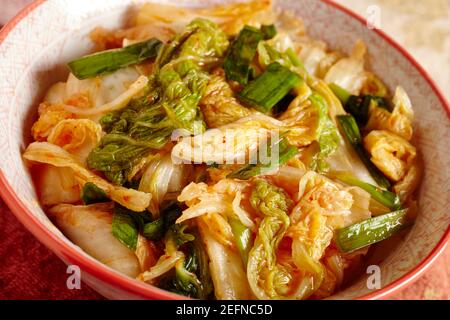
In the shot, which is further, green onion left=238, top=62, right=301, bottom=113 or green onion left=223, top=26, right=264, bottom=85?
green onion left=223, top=26, right=264, bottom=85

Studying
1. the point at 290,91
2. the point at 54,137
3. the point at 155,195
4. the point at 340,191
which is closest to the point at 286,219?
the point at 340,191

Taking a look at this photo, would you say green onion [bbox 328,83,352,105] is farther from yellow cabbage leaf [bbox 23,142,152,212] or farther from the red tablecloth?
yellow cabbage leaf [bbox 23,142,152,212]

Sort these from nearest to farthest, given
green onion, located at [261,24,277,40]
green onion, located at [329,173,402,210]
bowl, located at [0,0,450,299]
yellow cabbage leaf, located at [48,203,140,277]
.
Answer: bowl, located at [0,0,450,299]
yellow cabbage leaf, located at [48,203,140,277]
green onion, located at [329,173,402,210]
green onion, located at [261,24,277,40]

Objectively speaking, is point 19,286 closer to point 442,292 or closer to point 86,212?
point 86,212

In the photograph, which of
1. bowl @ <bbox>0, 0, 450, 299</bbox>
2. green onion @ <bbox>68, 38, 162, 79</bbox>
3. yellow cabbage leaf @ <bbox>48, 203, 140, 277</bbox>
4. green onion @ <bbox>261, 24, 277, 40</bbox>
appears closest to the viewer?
bowl @ <bbox>0, 0, 450, 299</bbox>

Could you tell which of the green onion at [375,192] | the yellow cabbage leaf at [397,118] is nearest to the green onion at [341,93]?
the yellow cabbage leaf at [397,118]

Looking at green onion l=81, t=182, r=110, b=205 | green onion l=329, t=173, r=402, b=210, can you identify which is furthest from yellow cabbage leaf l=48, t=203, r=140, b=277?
green onion l=329, t=173, r=402, b=210

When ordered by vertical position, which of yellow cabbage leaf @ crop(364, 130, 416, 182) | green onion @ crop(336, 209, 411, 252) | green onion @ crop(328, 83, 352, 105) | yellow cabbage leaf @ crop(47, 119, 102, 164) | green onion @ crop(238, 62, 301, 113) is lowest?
green onion @ crop(336, 209, 411, 252)
